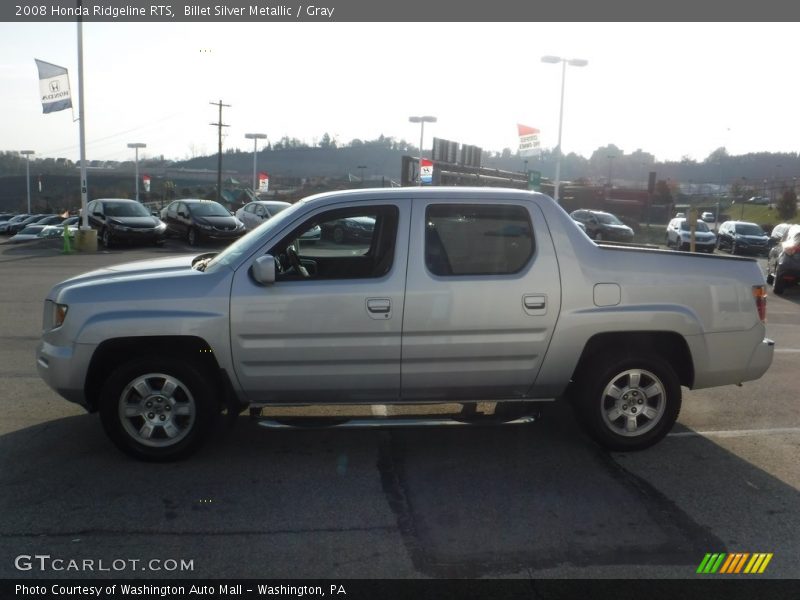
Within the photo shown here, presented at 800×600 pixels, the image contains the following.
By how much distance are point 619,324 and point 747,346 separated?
111 centimetres

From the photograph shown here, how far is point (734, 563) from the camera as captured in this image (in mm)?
3850

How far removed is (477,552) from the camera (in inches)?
154

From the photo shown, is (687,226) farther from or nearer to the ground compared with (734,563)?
farther from the ground

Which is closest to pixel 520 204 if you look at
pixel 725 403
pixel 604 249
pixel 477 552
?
pixel 604 249

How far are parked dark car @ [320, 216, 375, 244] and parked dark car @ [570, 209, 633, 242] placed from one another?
1134 inches

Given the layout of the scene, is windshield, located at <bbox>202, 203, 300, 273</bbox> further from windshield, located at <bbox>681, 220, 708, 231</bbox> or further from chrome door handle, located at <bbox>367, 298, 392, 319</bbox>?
windshield, located at <bbox>681, 220, 708, 231</bbox>

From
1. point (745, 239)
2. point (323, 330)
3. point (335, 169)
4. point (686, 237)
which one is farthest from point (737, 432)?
point (335, 169)

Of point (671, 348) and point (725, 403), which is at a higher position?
point (671, 348)

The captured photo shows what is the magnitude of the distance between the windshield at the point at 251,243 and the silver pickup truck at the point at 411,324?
0.02 m

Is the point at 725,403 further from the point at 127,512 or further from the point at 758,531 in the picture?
the point at 127,512

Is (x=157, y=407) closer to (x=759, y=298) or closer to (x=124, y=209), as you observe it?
(x=759, y=298)

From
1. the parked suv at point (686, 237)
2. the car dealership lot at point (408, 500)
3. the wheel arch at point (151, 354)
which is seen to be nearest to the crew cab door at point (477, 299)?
the car dealership lot at point (408, 500)

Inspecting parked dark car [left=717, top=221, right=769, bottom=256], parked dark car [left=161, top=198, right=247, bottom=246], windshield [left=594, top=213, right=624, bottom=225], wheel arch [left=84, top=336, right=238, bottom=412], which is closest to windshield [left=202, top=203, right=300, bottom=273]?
wheel arch [left=84, top=336, right=238, bottom=412]

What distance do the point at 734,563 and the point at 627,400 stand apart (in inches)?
66.1
